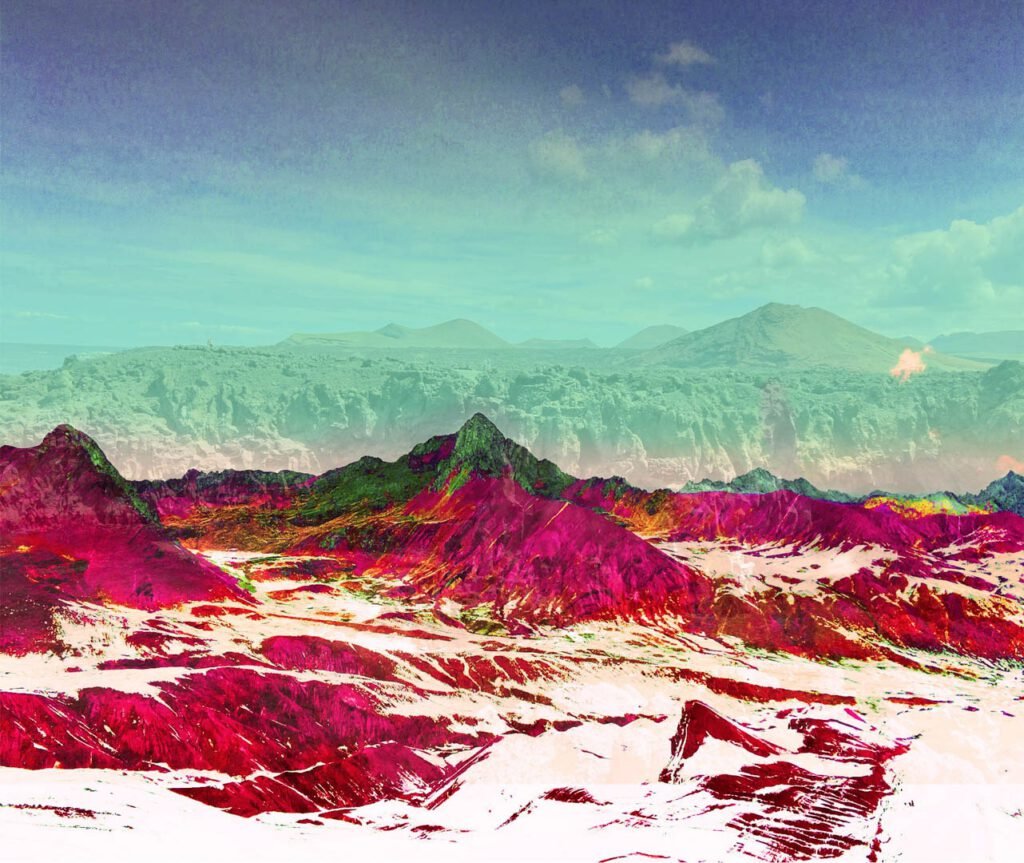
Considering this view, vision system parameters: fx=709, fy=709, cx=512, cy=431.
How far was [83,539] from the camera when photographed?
97062mm

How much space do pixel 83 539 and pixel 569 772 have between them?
240 ft

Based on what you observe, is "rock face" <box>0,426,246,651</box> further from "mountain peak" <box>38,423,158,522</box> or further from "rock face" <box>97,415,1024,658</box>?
"rock face" <box>97,415,1024,658</box>

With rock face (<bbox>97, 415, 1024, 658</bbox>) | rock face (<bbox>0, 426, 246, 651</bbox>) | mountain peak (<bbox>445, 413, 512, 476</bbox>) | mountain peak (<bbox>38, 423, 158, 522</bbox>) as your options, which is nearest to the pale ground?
rock face (<bbox>0, 426, 246, 651</bbox>)

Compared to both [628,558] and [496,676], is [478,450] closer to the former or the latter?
[628,558]

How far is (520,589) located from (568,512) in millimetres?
24883

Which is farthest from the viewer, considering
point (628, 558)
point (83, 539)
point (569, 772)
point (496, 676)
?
point (628, 558)

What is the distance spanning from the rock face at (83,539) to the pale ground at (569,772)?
22.0 ft

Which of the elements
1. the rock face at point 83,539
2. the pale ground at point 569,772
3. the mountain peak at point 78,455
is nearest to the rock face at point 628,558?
the pale ground at point 569,772

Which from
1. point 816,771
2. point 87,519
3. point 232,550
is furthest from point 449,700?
point 232,550

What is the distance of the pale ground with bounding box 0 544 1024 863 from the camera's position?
156ft

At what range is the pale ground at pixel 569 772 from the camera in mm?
47688

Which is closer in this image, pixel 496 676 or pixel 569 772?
pixel 569 772

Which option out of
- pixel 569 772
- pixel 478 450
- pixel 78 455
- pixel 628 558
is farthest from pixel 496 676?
pixel 478 450

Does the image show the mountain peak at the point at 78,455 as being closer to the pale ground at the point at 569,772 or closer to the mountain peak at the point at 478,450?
the pale ground at the point at 569,772
